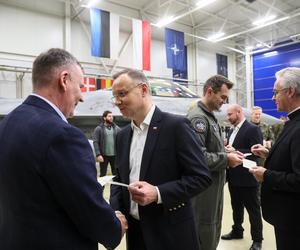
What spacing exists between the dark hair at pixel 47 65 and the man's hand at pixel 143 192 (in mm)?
697

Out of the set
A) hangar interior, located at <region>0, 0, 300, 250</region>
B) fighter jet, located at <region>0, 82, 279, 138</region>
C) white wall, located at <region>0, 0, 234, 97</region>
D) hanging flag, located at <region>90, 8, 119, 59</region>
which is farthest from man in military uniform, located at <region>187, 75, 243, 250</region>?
white wall, located at <region>0, 0, 234, 97</region>

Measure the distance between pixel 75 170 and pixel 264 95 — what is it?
21182 millimetres

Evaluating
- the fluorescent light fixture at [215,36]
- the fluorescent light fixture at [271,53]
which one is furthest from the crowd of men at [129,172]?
the fluorescent light fixture at [271,53]

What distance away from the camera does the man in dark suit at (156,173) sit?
62.7 inches

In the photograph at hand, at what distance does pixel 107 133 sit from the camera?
6250 mm

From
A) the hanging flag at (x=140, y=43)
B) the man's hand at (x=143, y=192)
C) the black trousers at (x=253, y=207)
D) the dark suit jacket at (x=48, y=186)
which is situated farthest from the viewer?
the hanging flag at (x=140, y=43)

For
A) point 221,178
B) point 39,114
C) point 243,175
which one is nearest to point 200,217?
point 221,178

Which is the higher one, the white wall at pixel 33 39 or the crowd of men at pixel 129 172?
the white wall at pixel 33 39

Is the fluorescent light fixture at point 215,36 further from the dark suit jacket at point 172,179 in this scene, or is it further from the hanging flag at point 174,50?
the dark suit jacket at point 172,179

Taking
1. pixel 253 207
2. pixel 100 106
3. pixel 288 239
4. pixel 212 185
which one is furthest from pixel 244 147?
pixel 100 106

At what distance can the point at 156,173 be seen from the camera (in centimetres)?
Answer: 166

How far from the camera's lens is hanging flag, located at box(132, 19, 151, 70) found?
41.5ft

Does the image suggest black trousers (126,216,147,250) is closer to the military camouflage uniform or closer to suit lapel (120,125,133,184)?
suit lapel (120,125,133,184)

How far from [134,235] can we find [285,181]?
108cm
